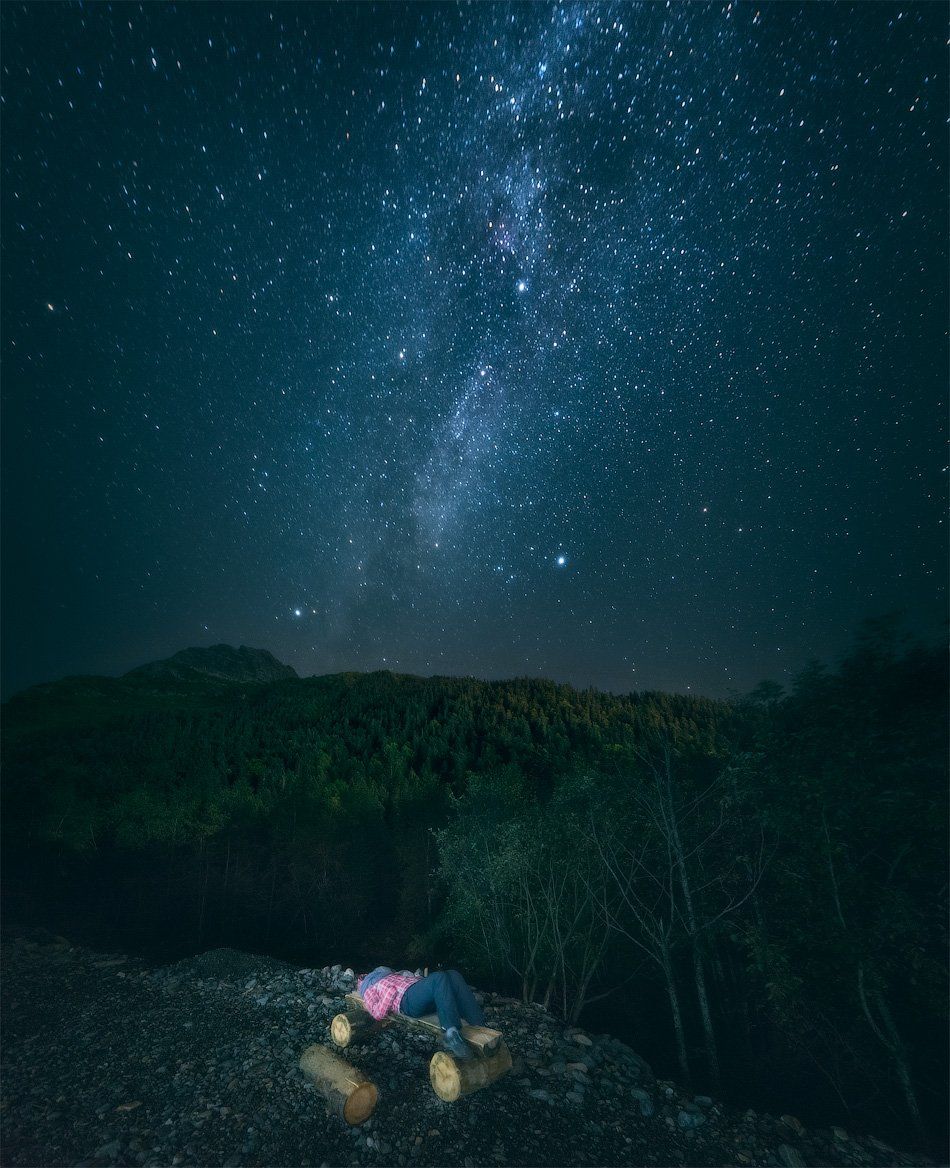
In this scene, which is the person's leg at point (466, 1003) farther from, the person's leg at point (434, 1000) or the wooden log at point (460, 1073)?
the wooden log at point (460, 1073)

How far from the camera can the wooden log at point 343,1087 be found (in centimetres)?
752

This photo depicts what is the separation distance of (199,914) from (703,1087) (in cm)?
2739

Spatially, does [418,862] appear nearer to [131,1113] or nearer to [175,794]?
[175,794]

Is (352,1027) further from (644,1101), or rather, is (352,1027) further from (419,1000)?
(644,1101)

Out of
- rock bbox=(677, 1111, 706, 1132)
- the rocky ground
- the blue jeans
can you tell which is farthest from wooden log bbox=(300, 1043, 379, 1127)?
rock bbox=(677, 1111, 706, 1132)

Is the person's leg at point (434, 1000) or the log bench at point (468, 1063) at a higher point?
the person's leg at point (434, 1000)

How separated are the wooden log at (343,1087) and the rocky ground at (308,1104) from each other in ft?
1.11

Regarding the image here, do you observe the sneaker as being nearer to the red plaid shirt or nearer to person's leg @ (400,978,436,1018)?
person's leg @ (400,978,436,1018)

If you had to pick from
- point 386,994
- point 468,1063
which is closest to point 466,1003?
point 468,1063

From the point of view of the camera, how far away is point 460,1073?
24.8ft

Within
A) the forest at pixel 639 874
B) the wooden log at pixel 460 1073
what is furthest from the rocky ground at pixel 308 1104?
the forest at pixel 639 874

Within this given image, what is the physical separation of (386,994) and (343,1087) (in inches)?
68.3

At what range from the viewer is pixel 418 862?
110ft

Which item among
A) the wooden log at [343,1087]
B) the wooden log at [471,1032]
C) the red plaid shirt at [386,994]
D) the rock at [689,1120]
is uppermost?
the red plaid shirt at [386,994]
